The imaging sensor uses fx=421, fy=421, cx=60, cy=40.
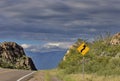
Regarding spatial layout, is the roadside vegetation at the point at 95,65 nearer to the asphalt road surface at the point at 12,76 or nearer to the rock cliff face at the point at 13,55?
the asphalt road surface at the point at 12,76

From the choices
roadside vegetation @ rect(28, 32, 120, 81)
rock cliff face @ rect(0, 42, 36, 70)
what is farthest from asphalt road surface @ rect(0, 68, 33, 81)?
rock cliff face @ rect(0, 42, 36, 70)

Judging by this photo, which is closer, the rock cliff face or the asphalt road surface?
the asphalt road surface

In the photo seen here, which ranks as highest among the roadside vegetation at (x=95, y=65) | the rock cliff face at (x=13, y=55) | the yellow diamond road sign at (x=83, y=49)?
the yellow diamond road sign at (x=83, y=49)

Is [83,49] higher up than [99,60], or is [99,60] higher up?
[83,49]

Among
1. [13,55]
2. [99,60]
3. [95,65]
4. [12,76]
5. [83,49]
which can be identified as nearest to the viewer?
[83,49]

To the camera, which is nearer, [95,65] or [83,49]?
[83,49]

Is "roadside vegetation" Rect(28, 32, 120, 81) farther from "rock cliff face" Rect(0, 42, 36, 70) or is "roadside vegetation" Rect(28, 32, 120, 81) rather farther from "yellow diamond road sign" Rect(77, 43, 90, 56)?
"rock cliff face" Rect(0, 42, 36, 70)

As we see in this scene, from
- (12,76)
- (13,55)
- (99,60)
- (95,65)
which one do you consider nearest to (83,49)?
(12,76)

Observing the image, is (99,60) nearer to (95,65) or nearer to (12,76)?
(95,65)

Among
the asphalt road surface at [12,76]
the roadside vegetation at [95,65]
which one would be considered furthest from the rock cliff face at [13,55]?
the asphalt road surface at [12,76]

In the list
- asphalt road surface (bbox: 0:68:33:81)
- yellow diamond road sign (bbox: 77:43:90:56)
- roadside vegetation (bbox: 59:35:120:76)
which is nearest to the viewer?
yellow diamond road sign (bbox: 77:43:90:56)

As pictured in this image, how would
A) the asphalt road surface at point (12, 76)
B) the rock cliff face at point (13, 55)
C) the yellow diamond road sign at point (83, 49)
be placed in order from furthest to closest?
the rock cliff face at point (13, 55) → the asphalt road surface at point (12, 76) → the yellow diamond road sign at point (83, 49)

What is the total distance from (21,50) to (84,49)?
167m

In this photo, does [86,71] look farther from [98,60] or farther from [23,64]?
[23,64]
